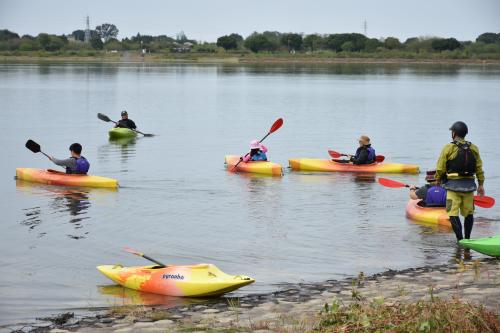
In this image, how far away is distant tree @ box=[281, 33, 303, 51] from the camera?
141625 mm

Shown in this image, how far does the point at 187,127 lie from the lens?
118 feet

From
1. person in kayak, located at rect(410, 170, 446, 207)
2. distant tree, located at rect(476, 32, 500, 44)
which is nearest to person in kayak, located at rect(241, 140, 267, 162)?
person in kayak, located at rect(410, 170, 446, 207)

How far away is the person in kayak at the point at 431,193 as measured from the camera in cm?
1427

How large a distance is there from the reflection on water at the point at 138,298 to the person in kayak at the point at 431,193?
583cm

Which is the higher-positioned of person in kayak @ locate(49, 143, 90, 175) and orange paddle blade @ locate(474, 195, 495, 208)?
orange paddle blade @ locate(474, 195, 495, 208)

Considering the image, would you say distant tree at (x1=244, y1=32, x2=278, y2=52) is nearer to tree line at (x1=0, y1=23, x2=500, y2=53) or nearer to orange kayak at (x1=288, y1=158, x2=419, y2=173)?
tree line at (x1=0, y1=23, x2=500, y2=53)

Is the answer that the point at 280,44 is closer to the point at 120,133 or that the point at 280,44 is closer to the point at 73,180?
the point at 120,133

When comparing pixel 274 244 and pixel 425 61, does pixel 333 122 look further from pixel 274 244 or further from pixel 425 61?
pixel 425 61

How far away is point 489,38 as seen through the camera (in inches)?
6590

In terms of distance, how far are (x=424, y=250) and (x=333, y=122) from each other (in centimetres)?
2562

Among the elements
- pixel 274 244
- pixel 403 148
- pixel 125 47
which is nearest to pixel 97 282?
pixel 274 244

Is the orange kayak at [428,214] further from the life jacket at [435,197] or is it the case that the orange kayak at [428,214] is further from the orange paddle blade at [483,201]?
the orange paddle blade at [483,201]

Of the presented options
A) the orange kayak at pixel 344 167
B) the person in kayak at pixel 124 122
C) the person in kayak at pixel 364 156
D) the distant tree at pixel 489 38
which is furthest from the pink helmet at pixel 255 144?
the distant tree at pixel 489 38

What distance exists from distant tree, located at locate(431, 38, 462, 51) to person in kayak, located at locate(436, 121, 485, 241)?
122m
